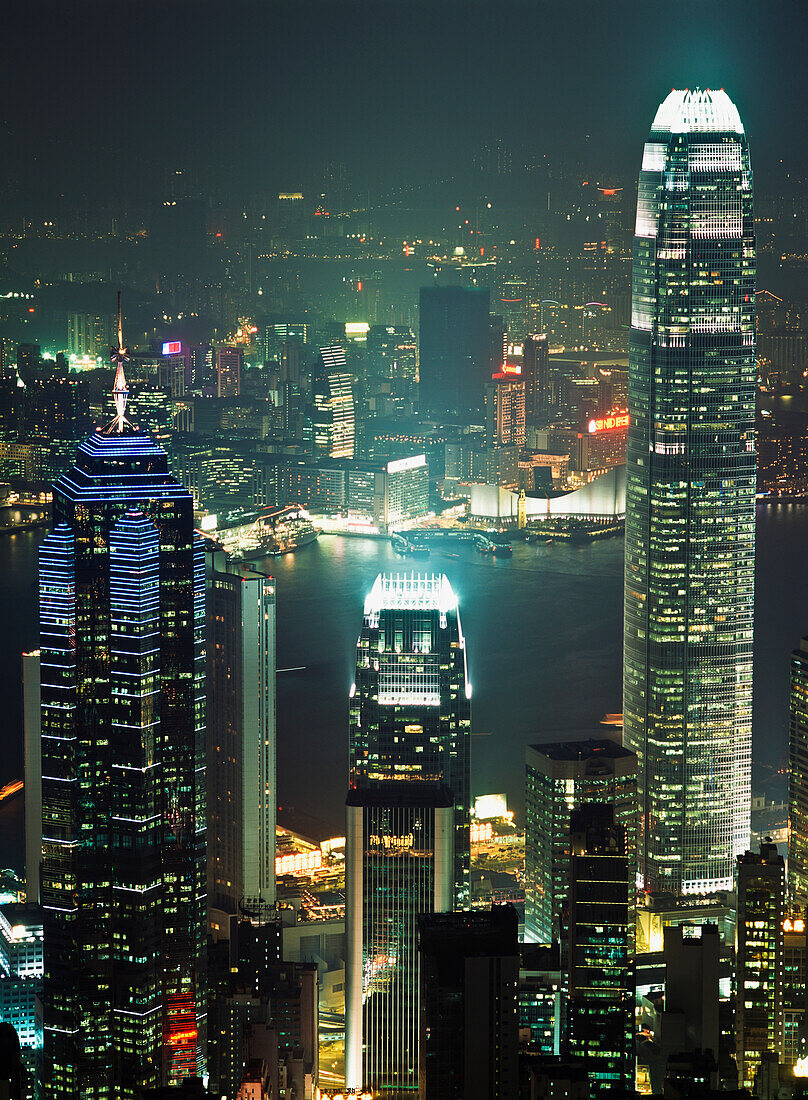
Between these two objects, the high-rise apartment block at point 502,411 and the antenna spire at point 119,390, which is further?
the high-rise apartment block at point 502,411

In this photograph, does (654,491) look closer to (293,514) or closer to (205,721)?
(205,721)

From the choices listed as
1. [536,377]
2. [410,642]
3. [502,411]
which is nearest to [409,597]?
[410,642]

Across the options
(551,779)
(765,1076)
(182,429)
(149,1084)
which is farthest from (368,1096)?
(182,429)

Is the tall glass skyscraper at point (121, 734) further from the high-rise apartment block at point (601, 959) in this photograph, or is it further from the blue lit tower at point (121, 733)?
the high-rise apartment block at point (601, 959)

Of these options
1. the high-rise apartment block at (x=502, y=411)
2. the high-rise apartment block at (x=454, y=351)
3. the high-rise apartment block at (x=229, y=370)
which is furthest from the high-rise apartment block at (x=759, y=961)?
the high-rise apartment block at (x=502, y=411)

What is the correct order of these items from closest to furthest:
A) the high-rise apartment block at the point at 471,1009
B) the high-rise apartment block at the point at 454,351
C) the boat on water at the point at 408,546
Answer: the high-rise apartment block at the point at 471,1009, the high-rise apartment block at the point at 454,351, the boat on water at the point at 408,546

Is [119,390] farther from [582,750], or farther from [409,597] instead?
[582,750]

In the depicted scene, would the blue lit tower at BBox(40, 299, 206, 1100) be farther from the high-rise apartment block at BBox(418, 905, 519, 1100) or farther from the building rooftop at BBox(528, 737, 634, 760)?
the building rooftop at BBox(528, 737, 634, 760)
